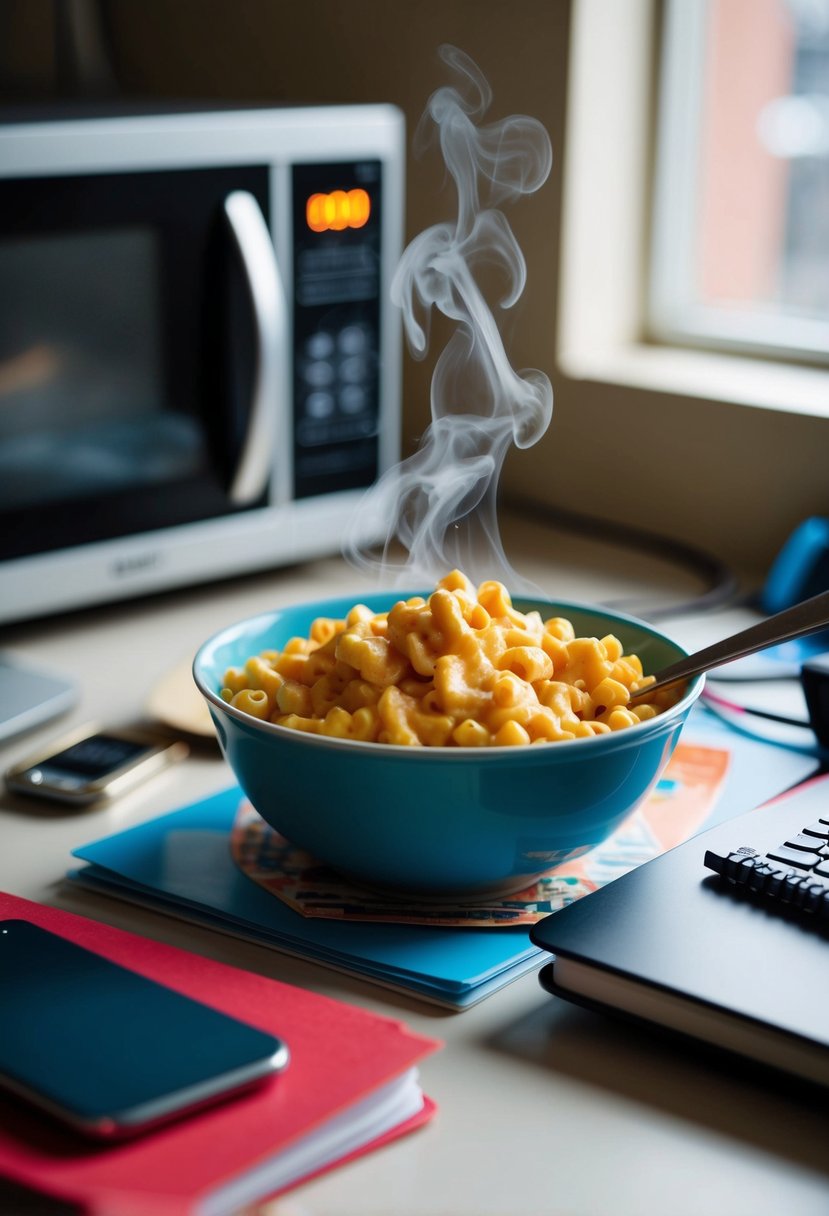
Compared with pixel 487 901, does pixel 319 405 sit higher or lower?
higher

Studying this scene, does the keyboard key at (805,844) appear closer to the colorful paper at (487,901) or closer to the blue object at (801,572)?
the colorful paper at (487,901)

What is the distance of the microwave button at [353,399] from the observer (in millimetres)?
1300

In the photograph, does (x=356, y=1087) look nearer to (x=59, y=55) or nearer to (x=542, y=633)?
(x=542, y=633)

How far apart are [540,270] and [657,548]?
1.00 feet

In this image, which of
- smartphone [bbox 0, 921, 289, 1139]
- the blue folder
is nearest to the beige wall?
the blue folder

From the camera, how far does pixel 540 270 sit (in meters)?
1.46

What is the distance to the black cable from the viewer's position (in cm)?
123

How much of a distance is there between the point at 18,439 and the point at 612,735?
612 mm

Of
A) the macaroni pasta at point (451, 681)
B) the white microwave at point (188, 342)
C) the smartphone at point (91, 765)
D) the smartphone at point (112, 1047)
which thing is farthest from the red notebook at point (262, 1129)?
the white microwave at point (188, 342)

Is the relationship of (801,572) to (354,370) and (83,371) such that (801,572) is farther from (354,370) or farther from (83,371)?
(83,371)

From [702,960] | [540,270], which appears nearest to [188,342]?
[540,270]

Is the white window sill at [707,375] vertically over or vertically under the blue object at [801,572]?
over

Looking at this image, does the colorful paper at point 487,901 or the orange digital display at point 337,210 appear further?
the orange digital display at point 337,210

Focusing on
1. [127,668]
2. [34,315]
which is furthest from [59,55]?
[127,668]
